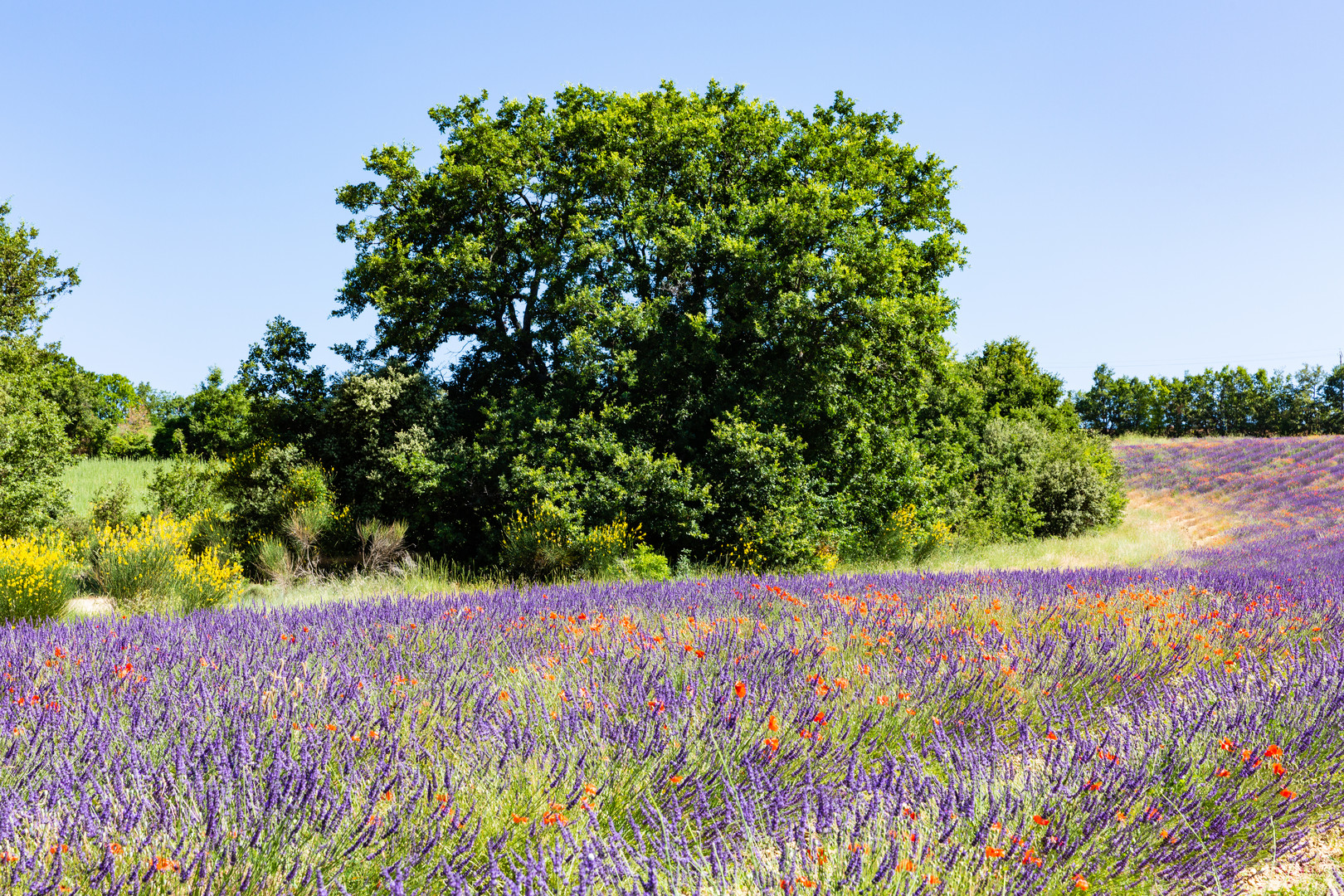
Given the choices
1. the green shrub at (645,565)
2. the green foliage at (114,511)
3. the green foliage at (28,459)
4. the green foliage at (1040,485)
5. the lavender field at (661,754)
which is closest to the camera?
the lavender field at (661,754)

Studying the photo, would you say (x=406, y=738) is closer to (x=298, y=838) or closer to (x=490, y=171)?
(x=298, y=838)

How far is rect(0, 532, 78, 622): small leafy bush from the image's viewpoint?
724cm

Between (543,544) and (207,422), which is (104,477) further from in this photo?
(543,544)

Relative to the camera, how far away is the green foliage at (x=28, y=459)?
492 inches

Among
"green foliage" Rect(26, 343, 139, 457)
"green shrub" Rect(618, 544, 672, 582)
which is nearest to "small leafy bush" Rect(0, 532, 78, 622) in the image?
"green shrub" Rect(618, 544, 672, 582)

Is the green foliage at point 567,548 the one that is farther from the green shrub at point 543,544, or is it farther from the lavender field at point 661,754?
the lavender field at point 661,754

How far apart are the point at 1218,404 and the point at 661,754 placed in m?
66.3

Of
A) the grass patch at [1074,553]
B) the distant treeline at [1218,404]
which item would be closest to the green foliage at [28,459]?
the grass patch at [1074,553]

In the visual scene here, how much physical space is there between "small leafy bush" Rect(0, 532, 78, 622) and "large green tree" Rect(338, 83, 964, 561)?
6.33 m

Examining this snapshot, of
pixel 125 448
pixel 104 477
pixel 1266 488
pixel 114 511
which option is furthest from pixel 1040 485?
pixel 125 448

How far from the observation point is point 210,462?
1424 cm

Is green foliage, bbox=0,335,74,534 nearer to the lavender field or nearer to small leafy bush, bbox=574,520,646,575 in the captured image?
small leafy bush, bbox=574,520,646,575

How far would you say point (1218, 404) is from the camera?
55.9 m

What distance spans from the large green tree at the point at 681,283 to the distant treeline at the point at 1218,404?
1746 inches
